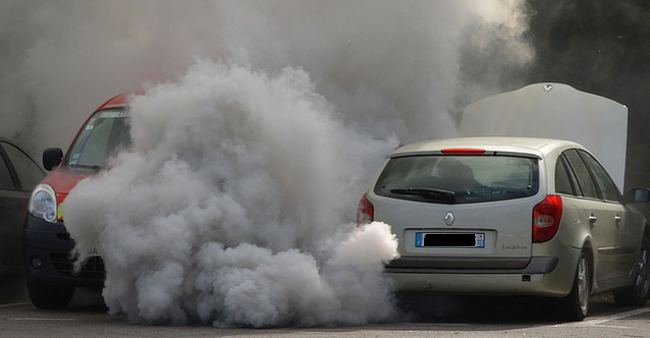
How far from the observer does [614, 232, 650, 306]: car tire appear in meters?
13.0

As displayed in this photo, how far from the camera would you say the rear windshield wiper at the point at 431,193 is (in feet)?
35.2

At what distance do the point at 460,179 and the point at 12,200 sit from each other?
186 inches

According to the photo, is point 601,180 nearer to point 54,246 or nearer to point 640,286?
point 640,286

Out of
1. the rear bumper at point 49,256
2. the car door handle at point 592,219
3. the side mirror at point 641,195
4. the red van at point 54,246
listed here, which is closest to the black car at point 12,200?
the red van at point 54,246

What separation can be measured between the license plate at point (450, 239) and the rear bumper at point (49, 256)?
2807 mm

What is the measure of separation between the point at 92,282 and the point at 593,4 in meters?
10.4

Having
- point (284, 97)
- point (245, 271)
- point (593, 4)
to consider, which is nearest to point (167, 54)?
point (284, 97)

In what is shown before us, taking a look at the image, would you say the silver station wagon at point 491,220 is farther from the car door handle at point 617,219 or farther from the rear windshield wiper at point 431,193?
the car door handle at point 617,219

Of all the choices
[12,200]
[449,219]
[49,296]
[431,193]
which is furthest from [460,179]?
[12,200]

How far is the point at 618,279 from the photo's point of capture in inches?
482

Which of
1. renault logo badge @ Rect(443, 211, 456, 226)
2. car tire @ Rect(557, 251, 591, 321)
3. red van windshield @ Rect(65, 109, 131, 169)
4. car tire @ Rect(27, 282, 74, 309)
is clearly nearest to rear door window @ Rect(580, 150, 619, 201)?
car tire @ Rect(557, 251, 591, 321)

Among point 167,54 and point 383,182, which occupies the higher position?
point 167,54

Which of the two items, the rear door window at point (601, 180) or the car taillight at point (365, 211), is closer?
the car taillight at point (365, 211)

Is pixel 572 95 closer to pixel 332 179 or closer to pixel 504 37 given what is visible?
pixel 504 37
